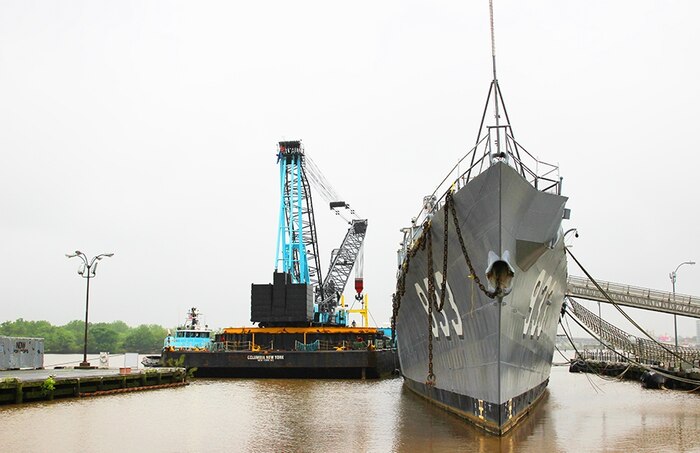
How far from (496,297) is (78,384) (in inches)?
662

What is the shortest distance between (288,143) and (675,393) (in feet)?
113

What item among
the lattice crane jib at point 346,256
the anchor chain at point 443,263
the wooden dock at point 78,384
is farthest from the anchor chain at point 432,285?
the lattice crane jib at point 346,256

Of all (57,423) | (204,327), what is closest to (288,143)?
(204,327)

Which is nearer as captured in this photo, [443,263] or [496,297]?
[496,297]

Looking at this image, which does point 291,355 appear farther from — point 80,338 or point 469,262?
point 80,338

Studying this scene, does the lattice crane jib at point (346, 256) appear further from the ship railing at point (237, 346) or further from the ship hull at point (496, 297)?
the ship hull at point (496, 297)

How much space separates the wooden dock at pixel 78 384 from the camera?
814 inches

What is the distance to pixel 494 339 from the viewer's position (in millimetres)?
13258

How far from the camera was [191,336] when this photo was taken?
4862 centimetres

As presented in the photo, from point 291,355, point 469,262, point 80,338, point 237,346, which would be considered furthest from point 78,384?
point 80,338

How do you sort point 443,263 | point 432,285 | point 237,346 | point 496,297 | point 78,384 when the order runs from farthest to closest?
point 237,346 < point 78,384 < point 432,285 < point 443,263 < point 496,297

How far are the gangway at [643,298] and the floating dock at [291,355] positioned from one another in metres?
11.9

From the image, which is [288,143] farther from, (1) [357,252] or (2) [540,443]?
(2) [540,443]

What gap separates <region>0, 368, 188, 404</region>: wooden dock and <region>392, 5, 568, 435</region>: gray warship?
42.7 ft
